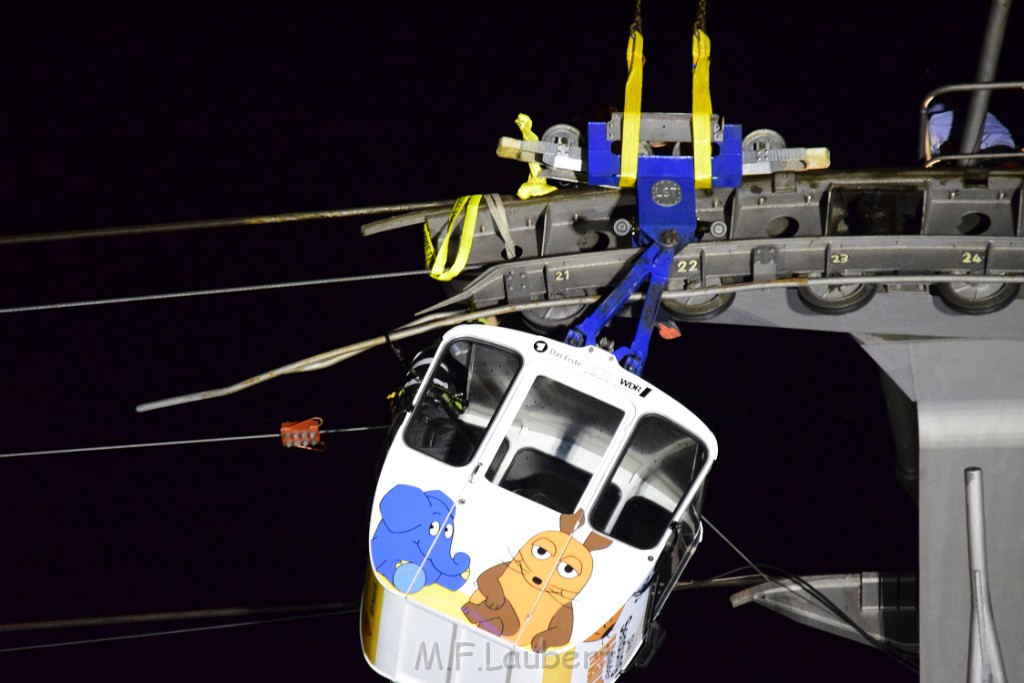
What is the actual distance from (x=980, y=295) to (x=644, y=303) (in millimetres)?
1872

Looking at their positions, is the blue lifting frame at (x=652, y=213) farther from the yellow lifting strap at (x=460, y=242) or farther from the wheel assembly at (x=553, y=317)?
the yellow lifting strap at (x=460, y=242)

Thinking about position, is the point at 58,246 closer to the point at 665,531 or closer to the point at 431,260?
the point at 431,260

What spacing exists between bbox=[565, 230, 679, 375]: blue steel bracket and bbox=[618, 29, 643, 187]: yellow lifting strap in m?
0.38

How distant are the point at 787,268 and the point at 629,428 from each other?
1321mm

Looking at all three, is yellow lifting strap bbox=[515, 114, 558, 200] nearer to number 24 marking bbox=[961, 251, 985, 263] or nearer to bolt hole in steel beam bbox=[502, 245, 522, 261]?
bolt hole in steel beam bbox=[502, 245, 522, 261]

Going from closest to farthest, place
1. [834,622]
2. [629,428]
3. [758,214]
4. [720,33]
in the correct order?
[629,428]
[758,214]
[834,622]
[720,33]

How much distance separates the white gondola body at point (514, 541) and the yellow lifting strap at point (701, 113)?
111 centimetres

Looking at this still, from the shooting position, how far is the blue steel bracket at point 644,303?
6.92 metres

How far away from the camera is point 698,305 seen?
A: 7418mm

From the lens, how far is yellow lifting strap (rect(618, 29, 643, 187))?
6.90 metres

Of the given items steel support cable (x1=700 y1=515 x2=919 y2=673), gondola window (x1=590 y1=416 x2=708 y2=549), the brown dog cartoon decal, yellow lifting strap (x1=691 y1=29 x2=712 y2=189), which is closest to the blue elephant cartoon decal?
the brown dog cartoon decal

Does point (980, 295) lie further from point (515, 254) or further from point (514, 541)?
point (514, 541)

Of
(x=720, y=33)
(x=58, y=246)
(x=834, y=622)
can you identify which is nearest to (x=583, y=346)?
(x=834, y=622)

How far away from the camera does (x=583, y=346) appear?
6883 mm
